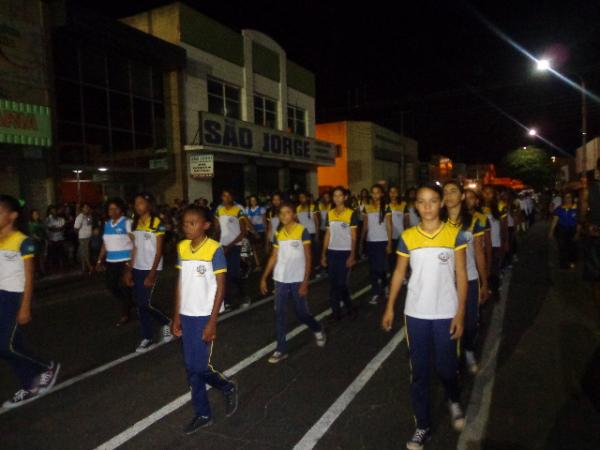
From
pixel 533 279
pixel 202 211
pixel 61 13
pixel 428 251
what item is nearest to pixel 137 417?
pixel 202 211

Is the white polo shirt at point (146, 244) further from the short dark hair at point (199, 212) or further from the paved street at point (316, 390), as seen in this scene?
the short dark hair at point (199, 212)

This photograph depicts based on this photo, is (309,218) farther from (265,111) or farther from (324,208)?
(265,111)

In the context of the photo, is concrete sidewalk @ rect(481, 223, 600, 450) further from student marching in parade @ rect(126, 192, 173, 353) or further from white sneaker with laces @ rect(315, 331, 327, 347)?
student marching in parade @ rect(126, 192, 173, 353)

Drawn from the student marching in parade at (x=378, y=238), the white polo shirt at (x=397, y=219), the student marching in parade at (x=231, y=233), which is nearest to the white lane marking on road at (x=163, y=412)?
the student marching in parade at (x=231, y=233)

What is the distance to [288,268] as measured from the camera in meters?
5.32

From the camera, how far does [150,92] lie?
1978 centimetres

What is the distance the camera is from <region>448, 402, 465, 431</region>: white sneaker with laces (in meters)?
3.79

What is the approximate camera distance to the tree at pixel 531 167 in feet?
181

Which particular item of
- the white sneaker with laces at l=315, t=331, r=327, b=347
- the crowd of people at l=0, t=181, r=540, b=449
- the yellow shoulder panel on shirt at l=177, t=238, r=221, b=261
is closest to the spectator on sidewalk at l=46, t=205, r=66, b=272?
the crowd of people at l=0, t=181, r=540, b=449

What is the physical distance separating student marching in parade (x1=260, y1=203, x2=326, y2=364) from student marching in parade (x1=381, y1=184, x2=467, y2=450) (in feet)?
6.51

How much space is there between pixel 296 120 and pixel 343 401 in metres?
26.9

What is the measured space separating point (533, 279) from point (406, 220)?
3302 mm

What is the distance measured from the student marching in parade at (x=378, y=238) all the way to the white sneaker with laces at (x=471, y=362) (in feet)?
9.67

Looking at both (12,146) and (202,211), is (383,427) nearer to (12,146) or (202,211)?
(202,211)
